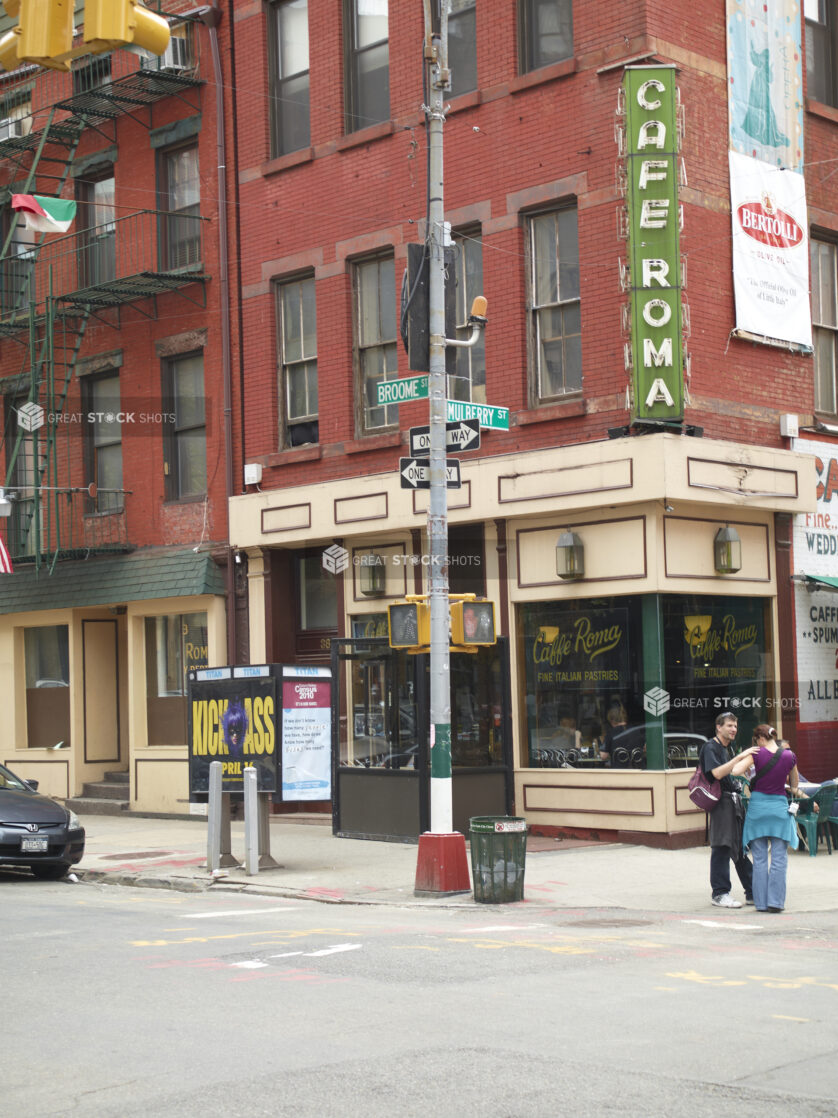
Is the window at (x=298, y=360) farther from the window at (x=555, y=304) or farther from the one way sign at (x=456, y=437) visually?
the one way sign at (x=456, y=437)

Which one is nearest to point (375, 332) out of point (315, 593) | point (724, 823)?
point (315, 593)

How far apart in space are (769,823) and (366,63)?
12.8 m

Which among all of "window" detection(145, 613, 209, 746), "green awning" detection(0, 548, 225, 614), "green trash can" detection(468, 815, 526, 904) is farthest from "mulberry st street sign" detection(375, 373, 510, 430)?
"window" detection(145, 613, 209, 746)

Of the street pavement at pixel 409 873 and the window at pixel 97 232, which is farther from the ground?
the window at pixel 97 232

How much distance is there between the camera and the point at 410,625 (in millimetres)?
14320

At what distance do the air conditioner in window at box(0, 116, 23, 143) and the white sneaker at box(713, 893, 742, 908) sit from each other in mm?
18853

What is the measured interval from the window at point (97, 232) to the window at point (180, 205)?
47.3 inches

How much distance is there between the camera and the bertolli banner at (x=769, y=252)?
17875 mm

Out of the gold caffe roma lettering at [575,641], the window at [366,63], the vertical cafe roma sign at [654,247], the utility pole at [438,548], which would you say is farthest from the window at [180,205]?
the utility pole at [438,548]

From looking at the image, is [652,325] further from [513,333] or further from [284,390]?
[284,390]

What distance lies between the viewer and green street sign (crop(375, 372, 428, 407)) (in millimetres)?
13961

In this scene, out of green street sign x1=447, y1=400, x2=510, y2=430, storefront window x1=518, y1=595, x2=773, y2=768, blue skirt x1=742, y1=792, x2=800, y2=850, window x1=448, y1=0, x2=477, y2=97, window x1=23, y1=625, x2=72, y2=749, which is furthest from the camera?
window x1=23, y1=625, x2=72, y2=749

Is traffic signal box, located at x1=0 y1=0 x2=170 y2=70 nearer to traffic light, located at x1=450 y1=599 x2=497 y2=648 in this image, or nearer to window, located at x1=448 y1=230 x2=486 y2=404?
traffic light, located at x1=450 y1=599 x2=497 y2=648

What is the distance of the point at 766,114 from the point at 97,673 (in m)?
13.6
